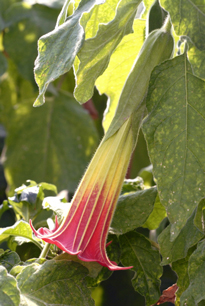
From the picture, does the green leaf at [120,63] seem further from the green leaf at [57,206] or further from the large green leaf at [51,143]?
the large green leaf at [51,143]

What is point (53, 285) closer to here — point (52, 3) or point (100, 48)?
point (100, 48)

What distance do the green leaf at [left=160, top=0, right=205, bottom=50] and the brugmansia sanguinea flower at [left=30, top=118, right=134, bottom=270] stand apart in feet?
0.27

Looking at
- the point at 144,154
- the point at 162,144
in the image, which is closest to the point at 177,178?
the point at 162,144

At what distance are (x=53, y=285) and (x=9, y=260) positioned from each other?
0.05 metres

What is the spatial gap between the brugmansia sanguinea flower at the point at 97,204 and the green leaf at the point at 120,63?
9 cm

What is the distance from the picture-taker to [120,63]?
0.38 meters

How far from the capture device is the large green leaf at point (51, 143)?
31.8 inches

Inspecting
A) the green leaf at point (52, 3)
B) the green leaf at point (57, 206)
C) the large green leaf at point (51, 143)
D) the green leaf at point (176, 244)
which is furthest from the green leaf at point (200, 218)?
the green leaf at point (52, 3)

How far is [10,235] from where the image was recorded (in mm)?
356

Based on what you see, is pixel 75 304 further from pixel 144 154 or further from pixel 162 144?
pixel 144 154

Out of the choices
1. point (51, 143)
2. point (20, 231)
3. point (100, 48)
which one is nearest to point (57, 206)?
point (20, 231)

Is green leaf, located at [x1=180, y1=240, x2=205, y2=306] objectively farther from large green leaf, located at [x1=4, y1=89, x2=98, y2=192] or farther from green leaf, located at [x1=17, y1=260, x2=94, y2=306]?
large green leaf, located at [x1=4, y1=89, x2=98, y2=192]

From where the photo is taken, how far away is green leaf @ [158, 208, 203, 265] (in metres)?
0.32

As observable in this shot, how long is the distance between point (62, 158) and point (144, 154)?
0.22m
